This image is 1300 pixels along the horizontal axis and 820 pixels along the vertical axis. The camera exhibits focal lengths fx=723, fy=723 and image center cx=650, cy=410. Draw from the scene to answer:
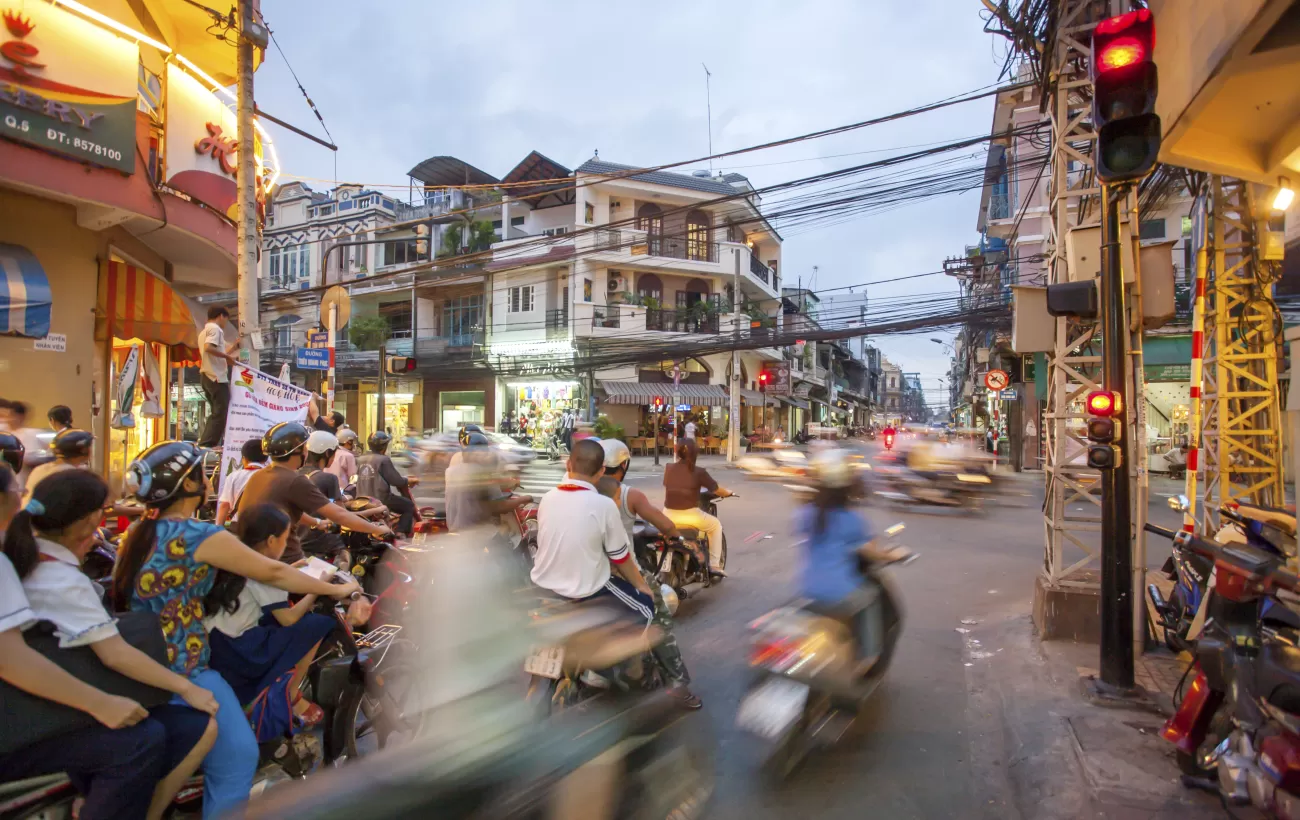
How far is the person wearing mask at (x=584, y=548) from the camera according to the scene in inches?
147

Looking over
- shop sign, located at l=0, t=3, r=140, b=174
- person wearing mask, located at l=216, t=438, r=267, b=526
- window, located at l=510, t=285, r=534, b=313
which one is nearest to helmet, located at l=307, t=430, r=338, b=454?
person wearing mask, located at l=216, t=438, r=267, b=526

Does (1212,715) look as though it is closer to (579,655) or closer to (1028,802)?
(1028,802)

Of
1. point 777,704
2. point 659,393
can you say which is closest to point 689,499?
point 777,704

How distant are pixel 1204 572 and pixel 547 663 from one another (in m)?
4.44

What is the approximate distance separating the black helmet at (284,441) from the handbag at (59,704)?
79.2 inches

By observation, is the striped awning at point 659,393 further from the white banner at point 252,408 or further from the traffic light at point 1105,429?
the traffic light at point 1105,429

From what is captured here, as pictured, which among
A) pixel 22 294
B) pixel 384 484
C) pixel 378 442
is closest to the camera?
pixel 384 484

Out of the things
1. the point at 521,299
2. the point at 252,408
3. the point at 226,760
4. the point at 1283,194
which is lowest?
the point at 226,760

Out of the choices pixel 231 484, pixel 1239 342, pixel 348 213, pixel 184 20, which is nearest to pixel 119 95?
pixel 184 20

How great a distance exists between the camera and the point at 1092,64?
14.5 ft

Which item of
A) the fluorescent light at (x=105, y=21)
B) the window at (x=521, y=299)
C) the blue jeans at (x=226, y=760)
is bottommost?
the blue jeans at (x=226, y=760)

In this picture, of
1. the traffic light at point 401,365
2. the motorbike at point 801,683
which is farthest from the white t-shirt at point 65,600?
the traffic light at point 401,365

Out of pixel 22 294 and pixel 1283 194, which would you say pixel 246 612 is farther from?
pixel 1283 194

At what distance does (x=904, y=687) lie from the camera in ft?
16.6
